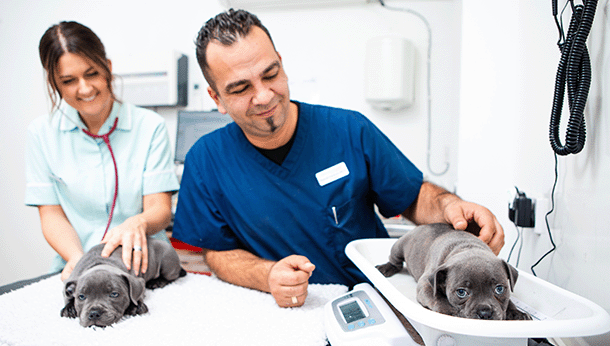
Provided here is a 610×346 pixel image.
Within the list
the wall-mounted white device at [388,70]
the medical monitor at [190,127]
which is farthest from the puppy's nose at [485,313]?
the medical monitor at [190,127]

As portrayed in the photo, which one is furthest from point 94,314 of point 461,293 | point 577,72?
point 577,72

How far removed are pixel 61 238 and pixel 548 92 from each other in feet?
4.92

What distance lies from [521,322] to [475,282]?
15 cm

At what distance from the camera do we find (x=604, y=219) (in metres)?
0.68

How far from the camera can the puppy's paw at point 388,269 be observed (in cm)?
88

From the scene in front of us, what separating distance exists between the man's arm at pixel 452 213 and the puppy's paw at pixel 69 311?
2.93 ft

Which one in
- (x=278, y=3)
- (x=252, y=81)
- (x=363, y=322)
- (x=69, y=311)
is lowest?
(x=69, y=311)

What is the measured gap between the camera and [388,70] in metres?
2.40

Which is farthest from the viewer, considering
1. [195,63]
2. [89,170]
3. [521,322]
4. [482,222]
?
[195,63]

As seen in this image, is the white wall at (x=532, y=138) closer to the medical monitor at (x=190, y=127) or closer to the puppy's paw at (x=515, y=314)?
the puppy's paw at (x=515, y=314)

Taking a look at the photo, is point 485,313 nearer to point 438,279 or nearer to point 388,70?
point 438,279

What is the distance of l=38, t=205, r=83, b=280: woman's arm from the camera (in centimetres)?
113

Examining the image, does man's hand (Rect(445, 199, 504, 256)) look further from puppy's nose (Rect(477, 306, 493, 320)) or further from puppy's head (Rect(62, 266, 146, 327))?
puppy's head (Rect(62, 266, 146, 327))

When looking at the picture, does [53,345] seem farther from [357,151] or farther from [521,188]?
[521,188]
